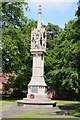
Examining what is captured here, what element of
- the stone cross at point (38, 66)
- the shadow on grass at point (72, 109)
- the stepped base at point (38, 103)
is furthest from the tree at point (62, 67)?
the stepped base at point (38, 103)

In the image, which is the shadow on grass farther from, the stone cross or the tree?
the tree

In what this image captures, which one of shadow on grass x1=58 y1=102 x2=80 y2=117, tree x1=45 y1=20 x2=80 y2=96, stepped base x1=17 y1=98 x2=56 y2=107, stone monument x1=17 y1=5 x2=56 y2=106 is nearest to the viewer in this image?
shadow on grass x1=58 y1=102 x2=80 y2=117

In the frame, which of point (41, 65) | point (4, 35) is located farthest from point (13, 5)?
point (41, 65)

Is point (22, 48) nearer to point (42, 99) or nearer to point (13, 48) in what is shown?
point (13, 48)

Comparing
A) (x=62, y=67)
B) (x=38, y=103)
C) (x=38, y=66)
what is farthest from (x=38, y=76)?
(x=62, y=67)

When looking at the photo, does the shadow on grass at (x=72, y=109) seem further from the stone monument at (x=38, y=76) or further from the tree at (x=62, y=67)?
the tree at (x=62, y=67)

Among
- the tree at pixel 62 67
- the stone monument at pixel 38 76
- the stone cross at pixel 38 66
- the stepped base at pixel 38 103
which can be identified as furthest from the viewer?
the tree at pixel 62 67

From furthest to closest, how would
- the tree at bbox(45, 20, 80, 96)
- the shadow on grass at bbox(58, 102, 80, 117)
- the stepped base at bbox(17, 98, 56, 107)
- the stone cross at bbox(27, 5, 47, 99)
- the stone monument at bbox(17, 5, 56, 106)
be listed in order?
the tree at bbox(45, 20, 80, 96) → the stone cross at bbox(27, 5, 47, 99) → the stone monument at bbox(17, 5, 56, 106) → the stepped base at bbox(17, 98, 56, 107) → the shadow on grass at bbox(58, 102, 80, 117)

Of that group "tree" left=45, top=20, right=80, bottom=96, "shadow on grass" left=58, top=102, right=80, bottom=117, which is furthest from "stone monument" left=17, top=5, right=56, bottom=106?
"tree" left=45, top=20, right=80, bottom=96

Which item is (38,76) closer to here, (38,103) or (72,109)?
(38,103)

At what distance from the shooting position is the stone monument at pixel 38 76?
20.2 meters

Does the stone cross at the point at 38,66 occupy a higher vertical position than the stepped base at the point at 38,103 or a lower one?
higher

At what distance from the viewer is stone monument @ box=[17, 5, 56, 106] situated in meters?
20.2

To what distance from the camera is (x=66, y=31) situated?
119 feet
